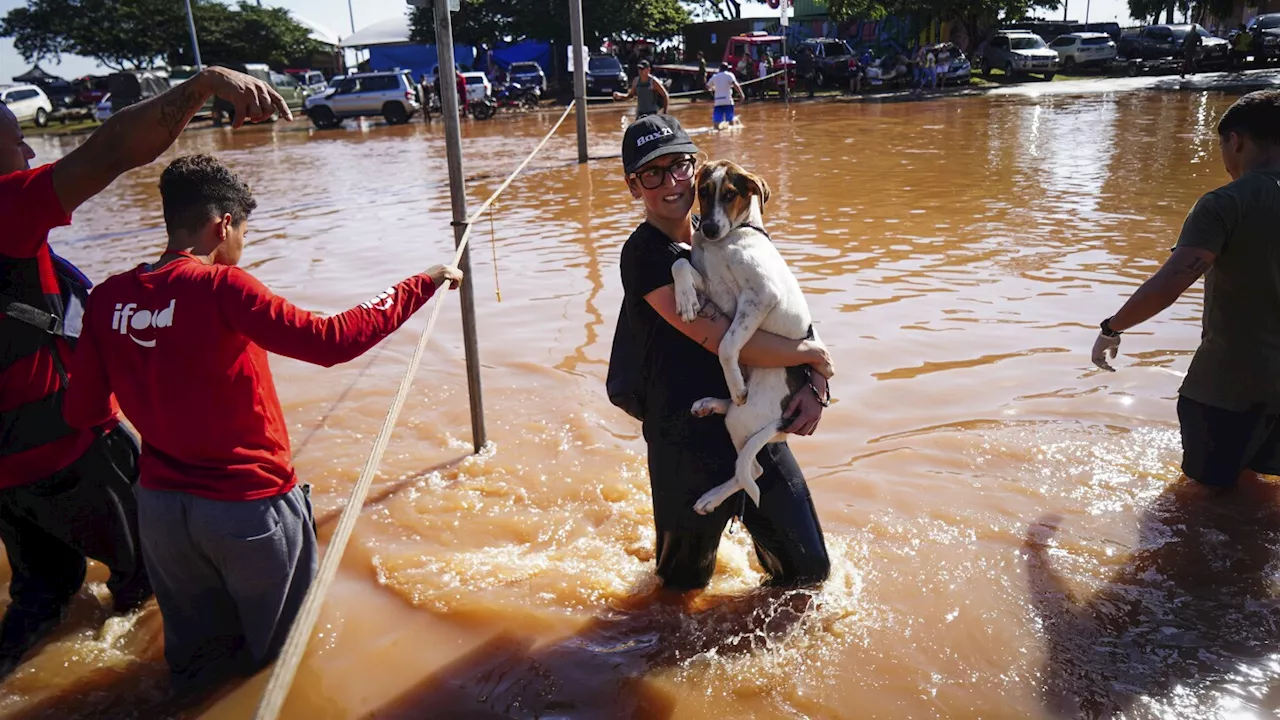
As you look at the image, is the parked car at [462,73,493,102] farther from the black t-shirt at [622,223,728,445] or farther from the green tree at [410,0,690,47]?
the black t-shirt at [622,223,728,445]

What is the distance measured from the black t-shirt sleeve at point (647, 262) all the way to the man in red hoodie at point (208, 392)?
0.69 meters

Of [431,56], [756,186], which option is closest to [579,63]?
[756,186]

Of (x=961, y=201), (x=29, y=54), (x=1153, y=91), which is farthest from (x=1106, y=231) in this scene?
(x=29, y=54)

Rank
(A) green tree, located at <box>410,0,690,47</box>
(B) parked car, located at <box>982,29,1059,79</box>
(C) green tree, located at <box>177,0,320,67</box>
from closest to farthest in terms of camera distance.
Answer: (B) parked car, located at <box>982,29,1059,79</box>
(A) green tree, located at <box>410,0,690,47</box>
(C) green tree, located at <box>177,0,320,67</box>

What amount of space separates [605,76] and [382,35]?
25.3 meters

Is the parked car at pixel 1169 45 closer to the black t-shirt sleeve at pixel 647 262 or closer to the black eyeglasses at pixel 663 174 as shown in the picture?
the black eyeglasses at pixel 663 174

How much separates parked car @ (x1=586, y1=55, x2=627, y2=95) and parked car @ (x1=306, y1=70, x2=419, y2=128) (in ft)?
22.6

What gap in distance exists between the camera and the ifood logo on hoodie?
2277 mm

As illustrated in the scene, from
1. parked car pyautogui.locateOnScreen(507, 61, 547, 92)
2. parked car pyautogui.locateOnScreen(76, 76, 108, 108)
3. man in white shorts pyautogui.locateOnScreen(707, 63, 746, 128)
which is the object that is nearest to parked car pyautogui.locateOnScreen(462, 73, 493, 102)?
parked car pyautogui.locateOnScreen(507, 61, 547, 92)

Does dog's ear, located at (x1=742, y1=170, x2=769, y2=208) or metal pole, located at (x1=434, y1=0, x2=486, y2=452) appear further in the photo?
metal pole, located at (x1=434, y1=0, x2=486, y2=452)

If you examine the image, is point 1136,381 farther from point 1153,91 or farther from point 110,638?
point 1153,91

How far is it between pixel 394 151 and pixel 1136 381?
1852cm

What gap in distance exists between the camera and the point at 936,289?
23.3 feet

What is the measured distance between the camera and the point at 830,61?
1225 inches
